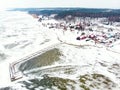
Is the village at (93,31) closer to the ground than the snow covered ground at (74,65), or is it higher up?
closer to the ground

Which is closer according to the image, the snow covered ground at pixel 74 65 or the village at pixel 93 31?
the snow covered ground at pixel 74 65

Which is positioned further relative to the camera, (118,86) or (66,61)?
(66,61)

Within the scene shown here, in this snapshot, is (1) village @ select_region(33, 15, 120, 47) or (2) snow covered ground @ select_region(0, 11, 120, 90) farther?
(1) village @ select_region(33, 15, 120, 47)

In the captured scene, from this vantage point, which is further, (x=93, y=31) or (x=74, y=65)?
(x=93, y=31)

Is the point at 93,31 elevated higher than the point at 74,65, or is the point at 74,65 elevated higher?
the point at 74,65

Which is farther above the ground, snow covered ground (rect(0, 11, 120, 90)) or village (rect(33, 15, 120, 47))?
snow covered ground (rect(0, 11, 120, 90))

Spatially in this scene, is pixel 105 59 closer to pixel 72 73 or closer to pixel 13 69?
pixel 72 73

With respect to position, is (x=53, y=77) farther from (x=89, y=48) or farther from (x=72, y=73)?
(x=89, y=48)

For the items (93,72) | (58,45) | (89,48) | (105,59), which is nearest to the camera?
(93,72)

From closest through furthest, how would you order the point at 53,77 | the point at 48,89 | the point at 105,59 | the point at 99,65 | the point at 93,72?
1. the point at 48,89
2. the point at 53,77
3. the point at 93,72
4. the point at 99,65
5. the point at 105,59

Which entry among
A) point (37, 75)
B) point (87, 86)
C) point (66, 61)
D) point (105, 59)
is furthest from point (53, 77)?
point (105, 59)
